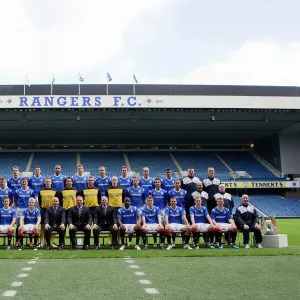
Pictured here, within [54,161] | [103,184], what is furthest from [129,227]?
[54,161]

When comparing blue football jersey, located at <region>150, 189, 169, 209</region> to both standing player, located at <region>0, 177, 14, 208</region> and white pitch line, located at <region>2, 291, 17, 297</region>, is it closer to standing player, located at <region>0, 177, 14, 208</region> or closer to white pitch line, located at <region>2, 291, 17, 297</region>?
standing player, located at <region>0, 177, 14, 208</region>

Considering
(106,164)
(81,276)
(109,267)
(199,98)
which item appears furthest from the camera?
(106,164)

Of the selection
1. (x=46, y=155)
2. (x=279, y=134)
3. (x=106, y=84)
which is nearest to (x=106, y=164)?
(x=46, y=155)

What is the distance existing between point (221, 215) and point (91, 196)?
10.3 feet

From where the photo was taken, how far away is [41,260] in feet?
27.1

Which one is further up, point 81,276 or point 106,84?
point 106,84

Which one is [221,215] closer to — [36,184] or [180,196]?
[180,196]

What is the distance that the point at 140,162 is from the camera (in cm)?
3616

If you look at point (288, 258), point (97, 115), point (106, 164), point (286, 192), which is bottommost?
point (288, 258)

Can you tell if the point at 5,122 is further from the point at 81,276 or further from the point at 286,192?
the point at 81,276

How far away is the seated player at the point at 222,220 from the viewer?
1112 centimetres

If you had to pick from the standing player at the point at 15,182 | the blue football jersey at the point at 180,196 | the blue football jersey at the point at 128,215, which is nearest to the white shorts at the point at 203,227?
the blue football jersey at the point at 180,196

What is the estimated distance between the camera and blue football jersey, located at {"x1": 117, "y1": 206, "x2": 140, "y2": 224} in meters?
11.3

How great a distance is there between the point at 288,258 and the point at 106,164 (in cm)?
2788
